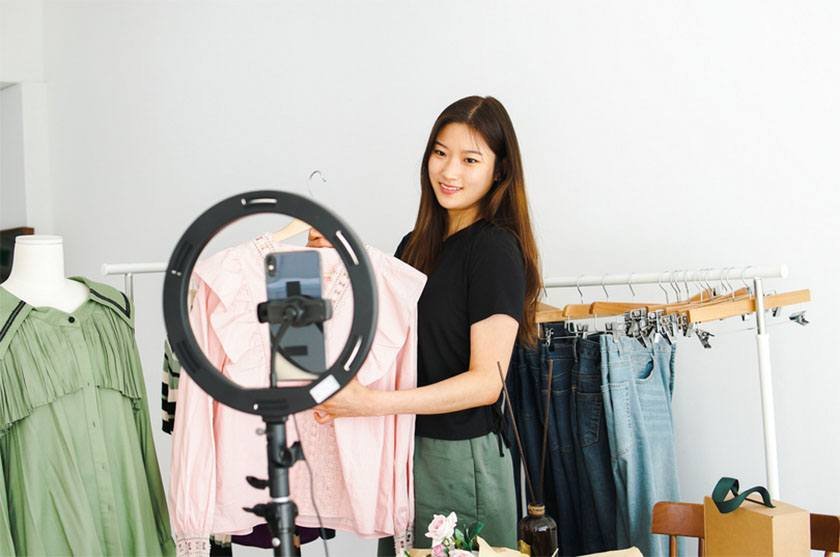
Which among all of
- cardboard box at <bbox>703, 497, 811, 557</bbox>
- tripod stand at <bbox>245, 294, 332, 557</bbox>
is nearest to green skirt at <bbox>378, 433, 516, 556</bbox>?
cardboard box at <bbox>703, 497, 811, 557</bbox>

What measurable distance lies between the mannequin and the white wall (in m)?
1.17

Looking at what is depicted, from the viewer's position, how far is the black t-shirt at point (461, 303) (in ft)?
Result: 6.03

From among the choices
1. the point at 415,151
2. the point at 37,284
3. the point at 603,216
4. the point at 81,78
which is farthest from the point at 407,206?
the point at 81,78

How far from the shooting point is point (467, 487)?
189 cm

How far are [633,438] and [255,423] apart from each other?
83 cm

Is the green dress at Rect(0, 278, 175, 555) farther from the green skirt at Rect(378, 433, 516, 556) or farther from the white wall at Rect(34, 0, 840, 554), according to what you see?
the white wall at Rect(34, 0, 840, 554)

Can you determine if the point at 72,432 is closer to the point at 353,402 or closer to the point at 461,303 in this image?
the point at 353,402

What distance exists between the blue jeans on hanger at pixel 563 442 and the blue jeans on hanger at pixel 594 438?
0.02m

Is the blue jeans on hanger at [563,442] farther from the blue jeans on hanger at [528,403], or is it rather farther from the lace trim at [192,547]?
the lace trim at [192,547]

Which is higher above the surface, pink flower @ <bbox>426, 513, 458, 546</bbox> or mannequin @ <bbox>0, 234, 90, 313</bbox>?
mannequin @ <bbox>0, 234, 90, 313</bbox>

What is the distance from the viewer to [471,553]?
5.37ft

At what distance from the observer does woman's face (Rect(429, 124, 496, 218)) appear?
76.2 inches

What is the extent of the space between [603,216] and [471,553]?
3.98 ft

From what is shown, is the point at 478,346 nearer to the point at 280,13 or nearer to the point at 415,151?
the point at 415,151
